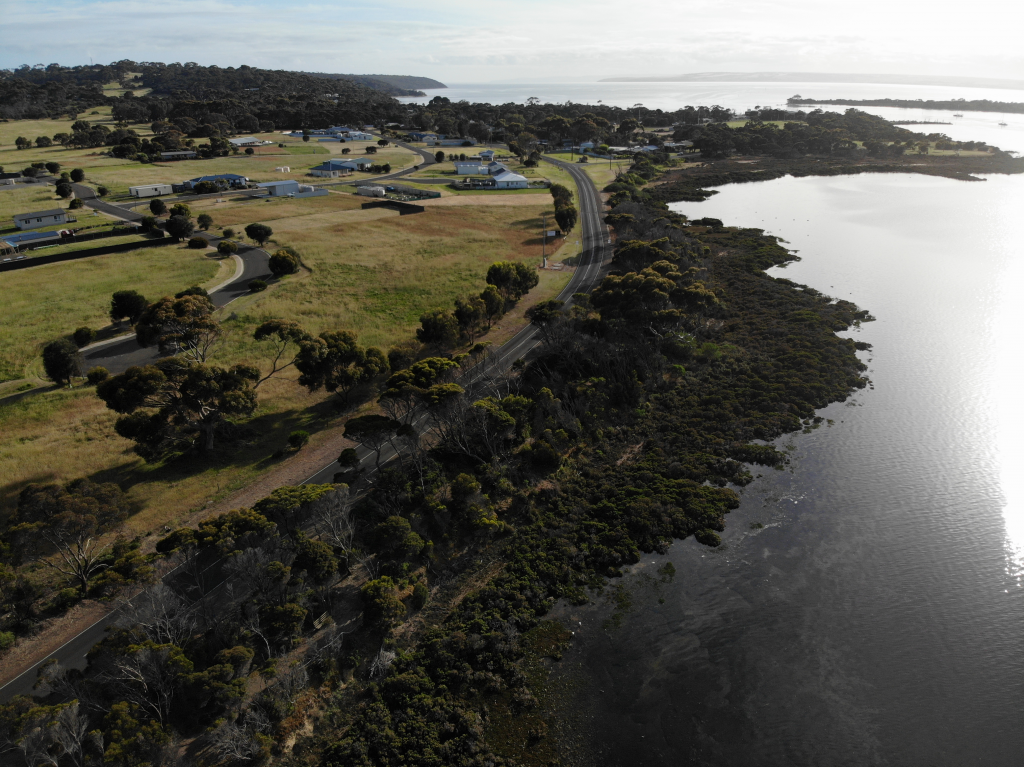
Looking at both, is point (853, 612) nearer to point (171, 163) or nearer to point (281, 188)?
point (281, 188)

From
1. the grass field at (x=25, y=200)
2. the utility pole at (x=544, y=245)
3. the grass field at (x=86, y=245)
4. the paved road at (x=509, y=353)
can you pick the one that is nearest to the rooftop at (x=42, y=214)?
the grass field at (x=25, y=200)

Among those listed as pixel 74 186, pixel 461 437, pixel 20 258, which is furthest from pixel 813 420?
pixel 74 186

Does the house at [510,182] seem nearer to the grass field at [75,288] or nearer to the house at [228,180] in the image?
the house at [228,180]

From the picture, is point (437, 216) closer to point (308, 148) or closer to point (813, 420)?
point (813, 420)

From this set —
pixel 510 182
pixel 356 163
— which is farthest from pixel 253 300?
pixel 356 163

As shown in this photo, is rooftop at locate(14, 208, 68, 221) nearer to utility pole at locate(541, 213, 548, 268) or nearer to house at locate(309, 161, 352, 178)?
house at locate(309, 161, 352, 178)

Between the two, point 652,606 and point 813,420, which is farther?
point 813,420
